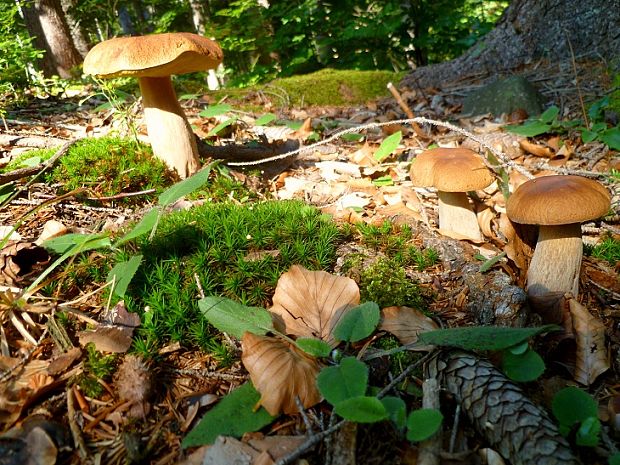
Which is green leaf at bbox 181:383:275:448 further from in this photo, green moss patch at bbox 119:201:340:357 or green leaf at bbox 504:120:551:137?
green leaf at bbox 504:120:551:137

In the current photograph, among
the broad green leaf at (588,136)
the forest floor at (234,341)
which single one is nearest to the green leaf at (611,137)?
the broad green leaf at (588,136)

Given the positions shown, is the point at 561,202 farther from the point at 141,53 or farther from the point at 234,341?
the point at 141,53

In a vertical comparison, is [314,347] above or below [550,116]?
above

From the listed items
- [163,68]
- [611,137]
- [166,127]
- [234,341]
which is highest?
[163,68]

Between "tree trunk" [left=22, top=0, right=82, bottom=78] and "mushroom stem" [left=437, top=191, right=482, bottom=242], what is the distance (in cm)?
781

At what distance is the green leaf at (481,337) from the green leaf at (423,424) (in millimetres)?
281

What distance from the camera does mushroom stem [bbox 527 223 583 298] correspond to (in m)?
1.98

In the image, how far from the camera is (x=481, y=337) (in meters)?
1.38

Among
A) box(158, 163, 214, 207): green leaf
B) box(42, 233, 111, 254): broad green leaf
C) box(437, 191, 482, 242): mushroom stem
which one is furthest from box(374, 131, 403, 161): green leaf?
box(42, 233, 111, 254): broad green leaf

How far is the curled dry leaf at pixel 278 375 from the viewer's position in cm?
125

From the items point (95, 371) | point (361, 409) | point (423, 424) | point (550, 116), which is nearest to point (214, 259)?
point (95, 371)

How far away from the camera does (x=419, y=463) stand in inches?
44.8

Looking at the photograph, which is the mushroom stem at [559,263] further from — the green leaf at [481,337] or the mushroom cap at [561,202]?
the green leaf at [481,337]

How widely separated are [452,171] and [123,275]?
1781mm
